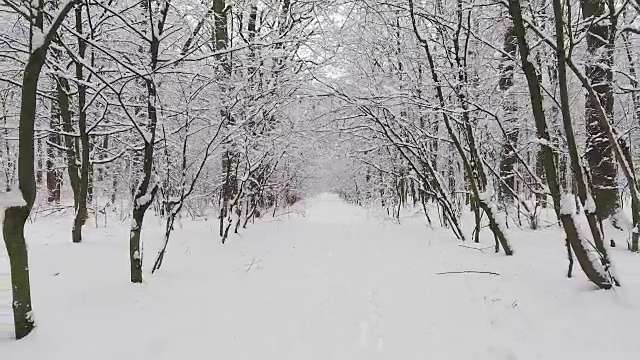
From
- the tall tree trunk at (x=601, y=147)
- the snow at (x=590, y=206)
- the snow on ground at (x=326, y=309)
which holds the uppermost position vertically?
the tall tree trunk at (x=601, y=147)

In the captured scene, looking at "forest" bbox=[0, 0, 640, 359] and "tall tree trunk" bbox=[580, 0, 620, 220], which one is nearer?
"forest" bbox=[0, 0, 640, 359]

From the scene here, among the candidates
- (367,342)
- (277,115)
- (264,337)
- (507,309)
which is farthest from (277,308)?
(277,115)

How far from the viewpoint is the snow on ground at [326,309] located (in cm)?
370

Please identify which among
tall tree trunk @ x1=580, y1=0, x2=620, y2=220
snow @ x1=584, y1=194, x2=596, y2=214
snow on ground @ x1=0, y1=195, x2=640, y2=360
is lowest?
snow on ground @ x1=0, y1=195, x2=640, y2=360

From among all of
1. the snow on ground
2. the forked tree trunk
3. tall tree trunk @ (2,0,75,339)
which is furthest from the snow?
tall tree trunk @ (2,0,75,339)

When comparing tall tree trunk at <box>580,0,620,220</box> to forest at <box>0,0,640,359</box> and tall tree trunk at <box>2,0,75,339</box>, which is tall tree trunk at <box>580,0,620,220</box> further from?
tall tree trunk at <box>2,0,75,339</box>

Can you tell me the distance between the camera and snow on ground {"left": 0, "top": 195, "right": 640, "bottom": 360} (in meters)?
3.70

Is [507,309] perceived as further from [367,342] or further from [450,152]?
[450,152]

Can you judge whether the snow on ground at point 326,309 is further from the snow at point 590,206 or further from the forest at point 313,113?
the snow at point 590,206

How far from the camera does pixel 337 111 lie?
1067 centimetres

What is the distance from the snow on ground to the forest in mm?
76

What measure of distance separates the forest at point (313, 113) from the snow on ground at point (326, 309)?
0.25 feet

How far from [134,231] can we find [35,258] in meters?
2.00

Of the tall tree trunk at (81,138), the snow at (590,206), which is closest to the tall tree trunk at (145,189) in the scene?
the tall tree trunk at (81,138)
